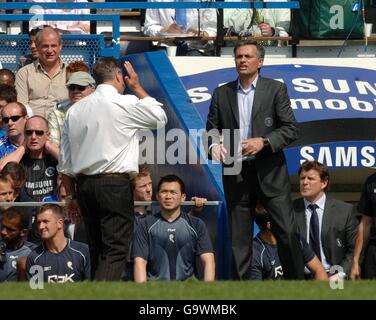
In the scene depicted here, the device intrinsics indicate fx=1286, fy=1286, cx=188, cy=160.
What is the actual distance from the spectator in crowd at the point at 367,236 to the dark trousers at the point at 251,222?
819mm

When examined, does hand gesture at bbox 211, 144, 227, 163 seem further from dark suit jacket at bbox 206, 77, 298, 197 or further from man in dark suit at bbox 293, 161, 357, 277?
man in dark suit at bbox 293, 161, 357, 277

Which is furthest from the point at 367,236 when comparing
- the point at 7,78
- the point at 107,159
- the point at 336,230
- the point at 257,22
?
the point at 257,22

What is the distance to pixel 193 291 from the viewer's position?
8188 mm

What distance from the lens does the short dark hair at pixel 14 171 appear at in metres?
11.7

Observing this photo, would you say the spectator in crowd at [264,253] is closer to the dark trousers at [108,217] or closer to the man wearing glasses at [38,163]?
the dark trousers at [108,217]

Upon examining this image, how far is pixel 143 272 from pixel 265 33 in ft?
21.6

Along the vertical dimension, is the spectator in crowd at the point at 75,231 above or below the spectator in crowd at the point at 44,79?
below

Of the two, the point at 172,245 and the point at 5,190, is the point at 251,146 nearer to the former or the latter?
the point at 172,245

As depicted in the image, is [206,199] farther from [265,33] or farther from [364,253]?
[265,33]

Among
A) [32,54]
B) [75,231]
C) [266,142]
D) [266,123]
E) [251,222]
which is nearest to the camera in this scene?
[266,142]

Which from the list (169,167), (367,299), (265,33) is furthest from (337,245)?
(265,33)

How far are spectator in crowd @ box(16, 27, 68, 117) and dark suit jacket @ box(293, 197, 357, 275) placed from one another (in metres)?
3.37

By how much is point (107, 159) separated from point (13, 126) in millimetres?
3052

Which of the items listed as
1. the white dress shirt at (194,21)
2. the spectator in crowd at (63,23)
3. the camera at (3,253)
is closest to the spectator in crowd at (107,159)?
the camera at (3,253)
